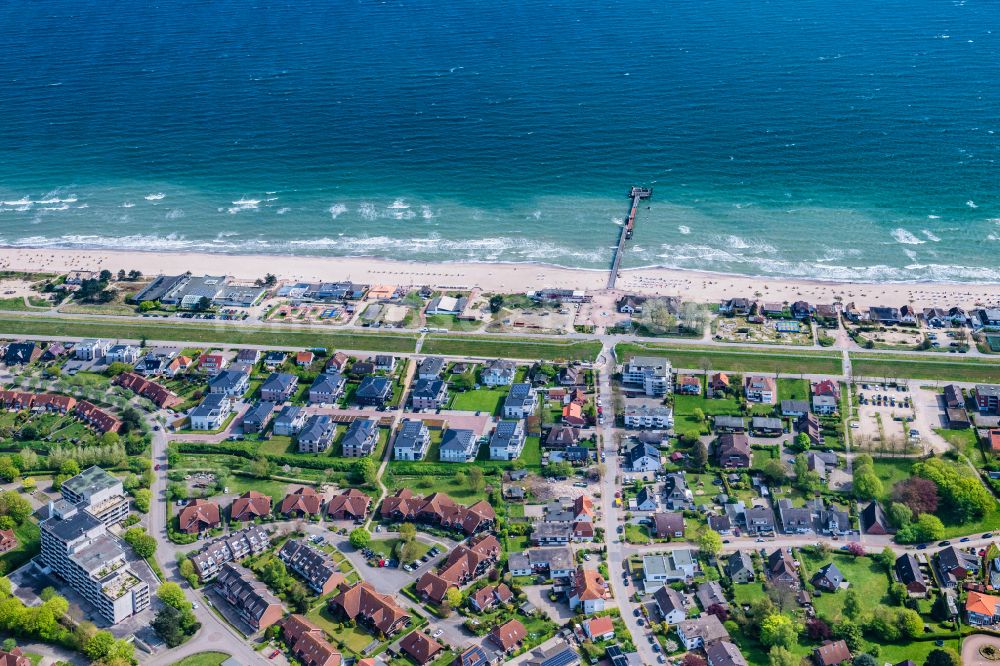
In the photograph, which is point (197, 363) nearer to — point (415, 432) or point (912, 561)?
point (415, 432)

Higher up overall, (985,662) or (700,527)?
(700,527)

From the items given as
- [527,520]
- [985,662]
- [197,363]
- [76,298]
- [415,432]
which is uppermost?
[76,298]

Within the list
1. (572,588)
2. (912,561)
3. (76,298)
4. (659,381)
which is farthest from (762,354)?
(76,298)

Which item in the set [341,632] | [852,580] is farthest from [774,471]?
[341,632]

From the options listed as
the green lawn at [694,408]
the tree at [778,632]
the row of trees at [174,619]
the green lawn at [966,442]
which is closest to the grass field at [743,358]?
the green lawn at [694,408]

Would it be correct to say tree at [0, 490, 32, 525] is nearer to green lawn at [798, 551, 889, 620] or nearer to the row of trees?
the row of trees

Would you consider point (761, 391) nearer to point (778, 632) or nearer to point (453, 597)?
point (778, 632)

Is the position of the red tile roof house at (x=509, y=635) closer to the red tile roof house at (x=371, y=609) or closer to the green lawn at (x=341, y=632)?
the red tile roof house at (x=371, y=609)
